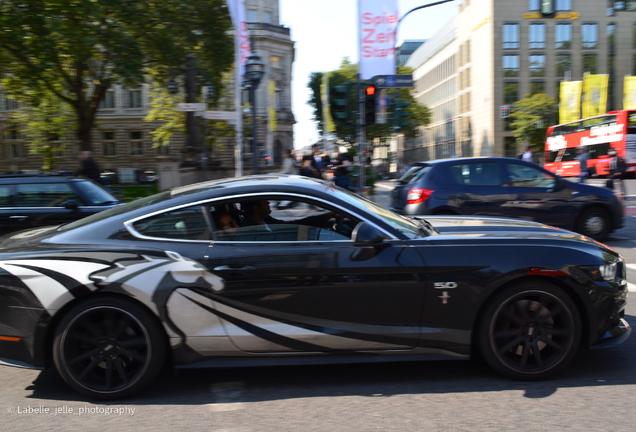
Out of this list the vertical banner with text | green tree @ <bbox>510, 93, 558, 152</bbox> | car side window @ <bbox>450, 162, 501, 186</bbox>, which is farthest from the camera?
green tree @ <bbox>510, 93, 558, 152</bbox>

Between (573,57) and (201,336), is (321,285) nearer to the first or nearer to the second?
(201,336)

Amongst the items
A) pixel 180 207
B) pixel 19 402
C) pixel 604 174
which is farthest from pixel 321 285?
pixel 604 174

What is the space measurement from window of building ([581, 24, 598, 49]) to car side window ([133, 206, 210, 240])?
2718 inches

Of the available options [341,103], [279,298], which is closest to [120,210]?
[279,298]

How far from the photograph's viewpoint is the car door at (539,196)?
9.48m

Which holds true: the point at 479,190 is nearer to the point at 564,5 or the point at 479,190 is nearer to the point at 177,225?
the point at 177,225

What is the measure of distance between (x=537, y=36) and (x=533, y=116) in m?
11.0

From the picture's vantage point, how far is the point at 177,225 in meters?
3.80

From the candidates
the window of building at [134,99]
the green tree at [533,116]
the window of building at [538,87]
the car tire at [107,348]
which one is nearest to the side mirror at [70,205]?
the car tire at [107,348]

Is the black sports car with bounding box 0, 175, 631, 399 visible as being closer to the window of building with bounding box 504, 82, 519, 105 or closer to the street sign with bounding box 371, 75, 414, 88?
the street sign with bounding box 371, 75, 414, 88

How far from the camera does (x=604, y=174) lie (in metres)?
31.7

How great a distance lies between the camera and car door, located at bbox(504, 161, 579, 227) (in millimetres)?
9484

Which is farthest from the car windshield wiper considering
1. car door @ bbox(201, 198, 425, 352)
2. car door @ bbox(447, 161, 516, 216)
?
car door @ bbox(447, 161, 516, 216)

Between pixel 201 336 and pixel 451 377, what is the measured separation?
1704 millimetres
